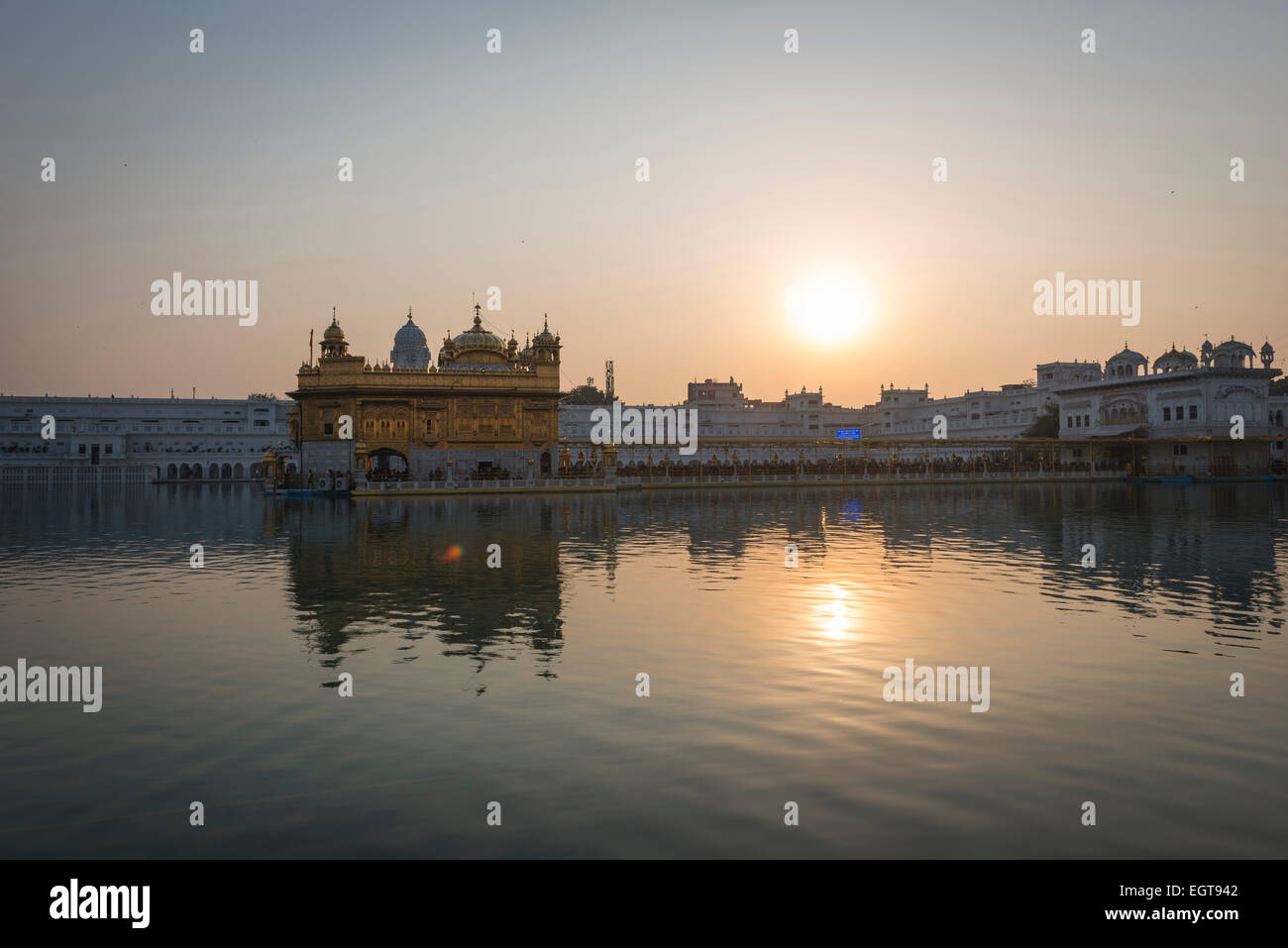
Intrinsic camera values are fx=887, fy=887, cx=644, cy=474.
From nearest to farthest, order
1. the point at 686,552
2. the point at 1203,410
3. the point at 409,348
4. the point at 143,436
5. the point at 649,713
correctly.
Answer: the point at 649,713
the point at 686,552
the point at 1203,410
the point at 409,348
the point at 143,436

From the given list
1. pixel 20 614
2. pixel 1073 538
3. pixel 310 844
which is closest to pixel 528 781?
pixel 310 844

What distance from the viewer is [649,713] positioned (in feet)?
28.1

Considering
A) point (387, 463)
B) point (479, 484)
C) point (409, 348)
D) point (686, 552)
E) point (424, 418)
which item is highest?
point (409, 348)

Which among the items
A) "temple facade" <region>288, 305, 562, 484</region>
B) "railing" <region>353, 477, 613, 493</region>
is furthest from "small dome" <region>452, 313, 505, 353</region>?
"railing" <region>353, 477, 613, 493</region>

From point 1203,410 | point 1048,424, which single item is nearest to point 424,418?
point 1203,410

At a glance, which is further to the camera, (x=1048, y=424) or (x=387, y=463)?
(x=1048, y=424)

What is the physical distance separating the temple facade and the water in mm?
46753

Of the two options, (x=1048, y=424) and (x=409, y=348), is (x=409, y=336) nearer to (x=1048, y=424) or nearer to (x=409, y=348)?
(x=409, y=348)

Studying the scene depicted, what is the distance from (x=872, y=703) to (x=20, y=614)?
1382 centimetres

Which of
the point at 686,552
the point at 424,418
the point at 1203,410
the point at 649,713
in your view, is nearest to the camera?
the point at 649,713

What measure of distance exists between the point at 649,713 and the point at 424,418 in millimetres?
61820

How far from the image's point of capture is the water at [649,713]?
5.95 m

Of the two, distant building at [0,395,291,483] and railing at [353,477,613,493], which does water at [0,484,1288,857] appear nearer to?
railing at [353,477,613,493]

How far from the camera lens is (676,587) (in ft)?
55.5
